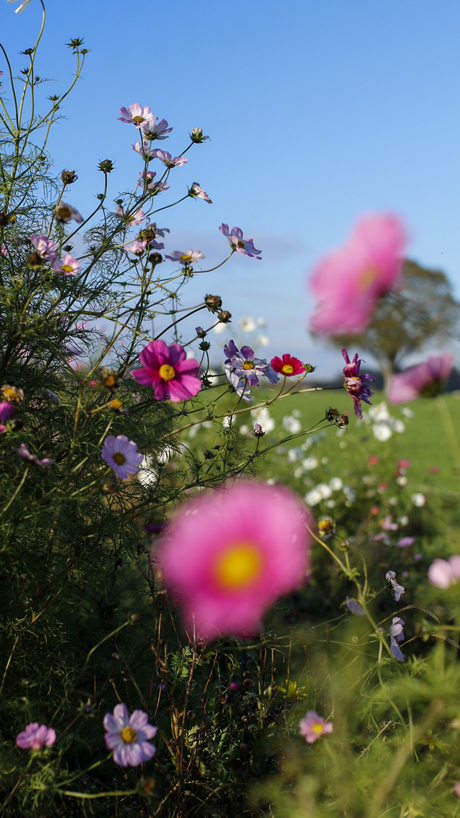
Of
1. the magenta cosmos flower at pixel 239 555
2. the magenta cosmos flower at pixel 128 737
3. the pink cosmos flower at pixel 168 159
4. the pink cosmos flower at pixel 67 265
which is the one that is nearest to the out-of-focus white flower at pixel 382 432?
the pink cosmos flower at pixel 168 159

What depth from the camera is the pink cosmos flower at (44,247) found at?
3.80 feet

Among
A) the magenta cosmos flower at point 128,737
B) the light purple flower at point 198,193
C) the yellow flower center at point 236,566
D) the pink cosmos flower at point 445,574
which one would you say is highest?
the light purple flower at point 198,193

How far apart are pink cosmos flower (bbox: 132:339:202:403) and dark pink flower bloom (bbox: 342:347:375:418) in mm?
341

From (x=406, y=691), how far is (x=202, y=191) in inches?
42.9

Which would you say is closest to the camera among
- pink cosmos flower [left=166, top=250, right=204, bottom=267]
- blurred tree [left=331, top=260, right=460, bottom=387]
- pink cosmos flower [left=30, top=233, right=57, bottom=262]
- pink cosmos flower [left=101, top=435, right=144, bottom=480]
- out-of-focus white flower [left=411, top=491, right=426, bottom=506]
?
blurred tree [left=331, top=260, right=460, bottom=387]

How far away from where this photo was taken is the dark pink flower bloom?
126 centimetres

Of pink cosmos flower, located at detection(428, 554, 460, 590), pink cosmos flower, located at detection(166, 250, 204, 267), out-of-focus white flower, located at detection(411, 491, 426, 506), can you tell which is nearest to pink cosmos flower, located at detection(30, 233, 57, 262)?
pink cosmos flower, located at detection(166, 250, 204, 267)

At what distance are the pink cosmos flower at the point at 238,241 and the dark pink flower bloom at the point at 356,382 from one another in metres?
0.33

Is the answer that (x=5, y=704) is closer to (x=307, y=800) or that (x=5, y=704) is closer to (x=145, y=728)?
(x=145, y=728)

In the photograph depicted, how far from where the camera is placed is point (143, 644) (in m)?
1.52

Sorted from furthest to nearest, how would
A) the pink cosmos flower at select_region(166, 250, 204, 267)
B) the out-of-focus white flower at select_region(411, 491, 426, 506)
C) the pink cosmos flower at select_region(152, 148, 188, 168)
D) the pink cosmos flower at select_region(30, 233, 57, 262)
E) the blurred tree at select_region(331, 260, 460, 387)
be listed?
the out-of-focus white flower at select_region(411, 491, 426, 506)
the pink cosmos flower at select_region(152, 148, 188, 168)
the pink cosmos flower at select_region(166, 250, 204, 267)
the pink cosmos flower at select_region(30, 233, 57, 262)
the blurred tree at select_region(331, 260, 460, 387)

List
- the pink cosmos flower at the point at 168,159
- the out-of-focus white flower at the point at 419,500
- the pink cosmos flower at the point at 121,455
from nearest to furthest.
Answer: the pink cosmos flower at the point at 121,455 < the pink cosmos flower at the point at 168,159 < the out-of-focus white flower at the point at 419,500

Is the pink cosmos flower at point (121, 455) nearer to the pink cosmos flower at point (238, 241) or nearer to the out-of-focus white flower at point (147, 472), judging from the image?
the out-of-focus white flower at point (147, 472)

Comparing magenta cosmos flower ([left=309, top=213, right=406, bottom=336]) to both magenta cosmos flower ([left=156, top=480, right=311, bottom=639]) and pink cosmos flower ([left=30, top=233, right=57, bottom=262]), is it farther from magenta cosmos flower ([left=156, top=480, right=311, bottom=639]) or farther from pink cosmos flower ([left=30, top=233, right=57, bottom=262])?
pink cosmos flower ([left=30, top=233, right=57, bottom=262])
